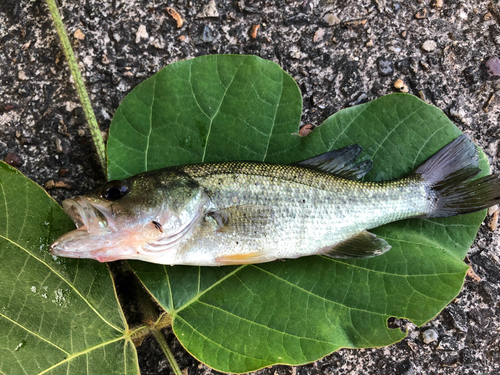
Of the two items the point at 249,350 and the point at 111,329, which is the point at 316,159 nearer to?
the point at 249,350

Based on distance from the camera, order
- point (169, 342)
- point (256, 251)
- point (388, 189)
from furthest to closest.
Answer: point (169, 342) < point (388, 189) < point (256, 251)

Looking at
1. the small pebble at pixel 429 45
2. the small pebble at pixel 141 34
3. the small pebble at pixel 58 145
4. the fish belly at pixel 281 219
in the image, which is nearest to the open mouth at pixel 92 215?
the fish belly at pixel 281 219

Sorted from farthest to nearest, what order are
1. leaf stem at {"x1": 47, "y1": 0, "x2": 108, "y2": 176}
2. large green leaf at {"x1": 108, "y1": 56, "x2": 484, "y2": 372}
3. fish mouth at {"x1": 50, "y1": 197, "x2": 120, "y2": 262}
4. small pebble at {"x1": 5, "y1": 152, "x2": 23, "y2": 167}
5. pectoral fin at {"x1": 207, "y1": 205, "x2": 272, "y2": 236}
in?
small pebble at {"x1": 5, "y1": 152, "x2": 23, "y2": 167}
leaf stem at {"x1": 47, "y1": 0, "x2": 108, "y2": 176}
large green leaf at {"x1": 108, "y1": 56, "x2": 484, "y2": 372}
pectoral fin at {"x1": 207, "y1": 205, "x2": 272, "y2": 236}
fish mouth at {"x1": 50, "y1": 197, "x2": 120, "y2": 262}

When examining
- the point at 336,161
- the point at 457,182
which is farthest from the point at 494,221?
the point at 336,161

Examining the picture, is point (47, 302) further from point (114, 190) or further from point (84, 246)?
point (114, 190)

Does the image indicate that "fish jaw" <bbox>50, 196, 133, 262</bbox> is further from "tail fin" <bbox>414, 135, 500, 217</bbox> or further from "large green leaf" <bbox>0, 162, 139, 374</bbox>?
"tail fin" <bbox>414, 135, 500, 217</bbox>

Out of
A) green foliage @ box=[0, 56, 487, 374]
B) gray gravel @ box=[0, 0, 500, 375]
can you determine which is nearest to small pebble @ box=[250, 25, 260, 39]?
gray gravel @ box=[0, 0, 500, 375]

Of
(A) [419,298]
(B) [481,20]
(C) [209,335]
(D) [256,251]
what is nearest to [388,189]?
(A) [419,298]
